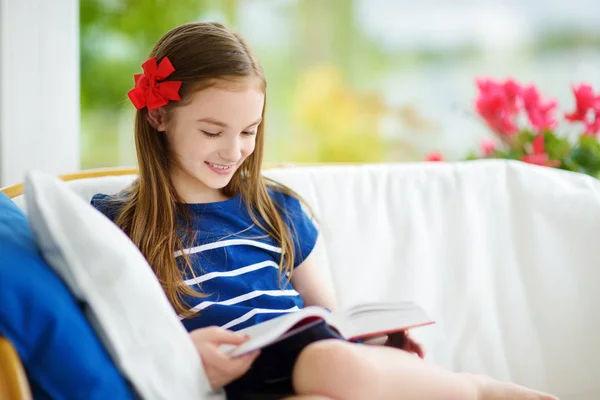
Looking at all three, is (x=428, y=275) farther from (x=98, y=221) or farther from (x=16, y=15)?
(x=16, y=15)

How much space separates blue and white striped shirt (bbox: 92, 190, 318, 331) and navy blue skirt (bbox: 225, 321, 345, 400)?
0.44ft

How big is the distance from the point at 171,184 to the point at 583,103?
1.18m

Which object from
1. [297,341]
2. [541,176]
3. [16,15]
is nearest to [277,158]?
[16,15]

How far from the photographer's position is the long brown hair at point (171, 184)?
1357 mm

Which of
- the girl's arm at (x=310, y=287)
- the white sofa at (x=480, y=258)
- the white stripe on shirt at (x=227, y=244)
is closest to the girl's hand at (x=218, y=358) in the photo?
the white stripe on shirt at (x=227, y=244)

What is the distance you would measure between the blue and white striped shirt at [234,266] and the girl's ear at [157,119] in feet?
0.55

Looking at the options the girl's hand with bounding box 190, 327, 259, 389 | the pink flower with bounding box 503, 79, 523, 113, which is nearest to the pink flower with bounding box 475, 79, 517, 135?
the pink flower with bounding box 503, 79, 523, 113

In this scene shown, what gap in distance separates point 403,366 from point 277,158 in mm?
2286

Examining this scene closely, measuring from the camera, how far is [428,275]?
67.9 inches

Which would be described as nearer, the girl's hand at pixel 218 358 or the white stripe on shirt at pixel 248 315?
the girl's hand at pixel 218 358

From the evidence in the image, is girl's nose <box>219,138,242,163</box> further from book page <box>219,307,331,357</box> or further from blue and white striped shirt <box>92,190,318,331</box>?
book page <box>219,307,331,357</box>

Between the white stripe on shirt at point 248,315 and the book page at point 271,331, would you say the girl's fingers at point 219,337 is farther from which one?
the white stripe on shirt at point 248,315

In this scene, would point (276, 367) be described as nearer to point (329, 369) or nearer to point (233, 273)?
point (329, 369)

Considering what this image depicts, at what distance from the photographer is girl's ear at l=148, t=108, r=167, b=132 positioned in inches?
57.1
